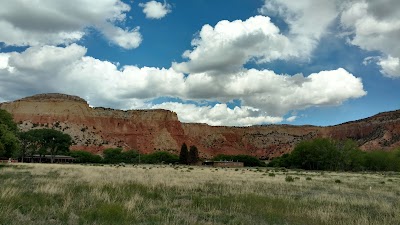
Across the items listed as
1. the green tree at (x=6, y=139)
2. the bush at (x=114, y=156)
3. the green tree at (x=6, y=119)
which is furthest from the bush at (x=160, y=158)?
the green tree at (x=6, y=139)

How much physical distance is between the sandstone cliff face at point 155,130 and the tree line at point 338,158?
1560 inches

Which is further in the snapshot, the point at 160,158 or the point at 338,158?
the point at 160,158

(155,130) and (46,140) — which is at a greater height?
(155,130)

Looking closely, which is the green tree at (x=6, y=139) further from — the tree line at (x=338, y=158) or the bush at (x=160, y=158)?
the bush at (x=160, y=158)

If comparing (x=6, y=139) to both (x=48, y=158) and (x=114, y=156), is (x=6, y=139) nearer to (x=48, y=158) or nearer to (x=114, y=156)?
(x=114, y=156)

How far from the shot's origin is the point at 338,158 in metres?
85.6

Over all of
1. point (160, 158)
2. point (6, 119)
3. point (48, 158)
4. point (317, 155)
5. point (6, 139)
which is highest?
point (6, 119)

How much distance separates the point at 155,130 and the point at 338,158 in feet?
343

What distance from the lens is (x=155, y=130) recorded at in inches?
6954

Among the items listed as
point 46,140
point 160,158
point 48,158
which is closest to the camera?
point 46,140

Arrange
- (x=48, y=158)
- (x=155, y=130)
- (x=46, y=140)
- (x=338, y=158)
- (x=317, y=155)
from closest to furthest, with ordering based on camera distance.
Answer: (x=338, y=158)
(x=317, y=155)
(x=46, y=140)
(x=48, y=158)
(x=155, y=130)

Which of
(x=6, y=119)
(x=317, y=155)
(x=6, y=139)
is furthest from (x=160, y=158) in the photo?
(x=6, y=139)

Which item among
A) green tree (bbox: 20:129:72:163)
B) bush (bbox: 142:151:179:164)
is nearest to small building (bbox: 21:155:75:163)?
green tree (bbox: 20:129:72:163)

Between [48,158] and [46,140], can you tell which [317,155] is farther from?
[48,158]
